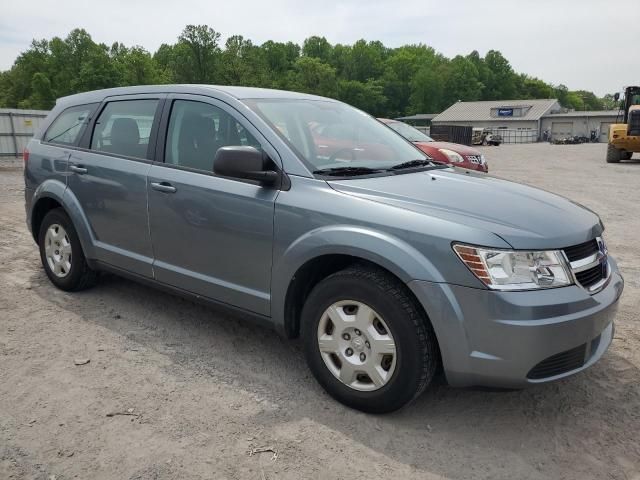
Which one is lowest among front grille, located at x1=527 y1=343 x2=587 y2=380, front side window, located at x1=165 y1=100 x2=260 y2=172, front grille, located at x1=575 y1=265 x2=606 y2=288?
front grille, located at x1=527 y1=343 x2=587 y2=380

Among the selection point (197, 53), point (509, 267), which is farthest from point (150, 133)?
point (197, 53)

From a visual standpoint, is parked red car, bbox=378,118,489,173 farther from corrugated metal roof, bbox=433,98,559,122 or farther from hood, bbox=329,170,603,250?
corrugated metal roof, bbox=433,98,559,122

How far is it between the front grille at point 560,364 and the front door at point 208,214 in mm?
1521

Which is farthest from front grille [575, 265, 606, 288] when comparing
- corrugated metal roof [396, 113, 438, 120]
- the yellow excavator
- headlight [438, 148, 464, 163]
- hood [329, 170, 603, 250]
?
corrugated metal roof [396, 113, 438, 120]

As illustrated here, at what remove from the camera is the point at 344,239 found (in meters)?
2.92

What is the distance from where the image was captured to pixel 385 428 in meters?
2.90

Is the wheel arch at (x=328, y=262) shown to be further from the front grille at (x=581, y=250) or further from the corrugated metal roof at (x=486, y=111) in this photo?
the corrugated metal roof at (x=486, y=111)

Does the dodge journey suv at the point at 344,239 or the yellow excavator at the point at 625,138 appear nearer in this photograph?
the dodge journey suv at the point at 344,239

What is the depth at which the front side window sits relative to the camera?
11.8ft

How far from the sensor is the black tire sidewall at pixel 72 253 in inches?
183

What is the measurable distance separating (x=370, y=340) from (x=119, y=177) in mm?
2342

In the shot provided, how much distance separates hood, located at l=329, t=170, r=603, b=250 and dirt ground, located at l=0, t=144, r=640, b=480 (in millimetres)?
1002

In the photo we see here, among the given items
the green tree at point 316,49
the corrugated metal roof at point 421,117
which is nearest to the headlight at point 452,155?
the corrugated metal roof at point 421,117

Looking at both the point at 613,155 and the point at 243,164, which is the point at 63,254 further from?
the point at 613,155
